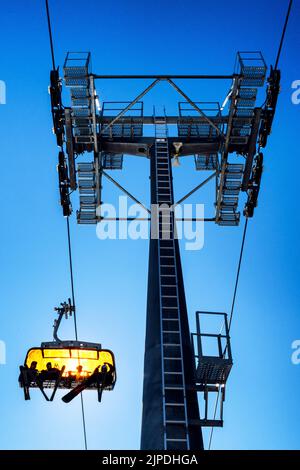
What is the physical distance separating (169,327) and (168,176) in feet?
21.4

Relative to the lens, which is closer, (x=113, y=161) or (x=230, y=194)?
(x=230, y=194)

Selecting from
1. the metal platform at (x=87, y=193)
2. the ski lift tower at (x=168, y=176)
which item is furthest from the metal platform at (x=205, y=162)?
the metal platform at (x=87, y=193)

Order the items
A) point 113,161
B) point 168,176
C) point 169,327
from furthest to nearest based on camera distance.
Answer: point 113,161
point 168,176
point 169,327

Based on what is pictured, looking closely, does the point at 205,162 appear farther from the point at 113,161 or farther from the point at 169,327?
the point at 169,327

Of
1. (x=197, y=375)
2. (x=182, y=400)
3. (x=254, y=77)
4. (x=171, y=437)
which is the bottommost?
(x=171, y=437)

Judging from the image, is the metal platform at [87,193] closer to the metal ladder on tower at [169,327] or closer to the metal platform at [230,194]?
the metal ladder on tower at [169,327]

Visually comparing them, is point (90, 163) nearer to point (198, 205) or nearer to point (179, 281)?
point (198, 205)

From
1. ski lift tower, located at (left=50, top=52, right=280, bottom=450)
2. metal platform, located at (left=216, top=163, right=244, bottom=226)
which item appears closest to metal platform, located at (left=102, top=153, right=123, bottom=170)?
ski lift tower, located at (left=50, top=52, right=280, bottom=450)

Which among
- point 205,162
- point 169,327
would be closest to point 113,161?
point 205,162

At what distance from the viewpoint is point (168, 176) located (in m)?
18.8

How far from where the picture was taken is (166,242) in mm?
16453

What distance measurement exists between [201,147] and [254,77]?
385cm

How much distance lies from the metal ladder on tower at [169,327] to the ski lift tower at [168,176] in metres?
0.02
